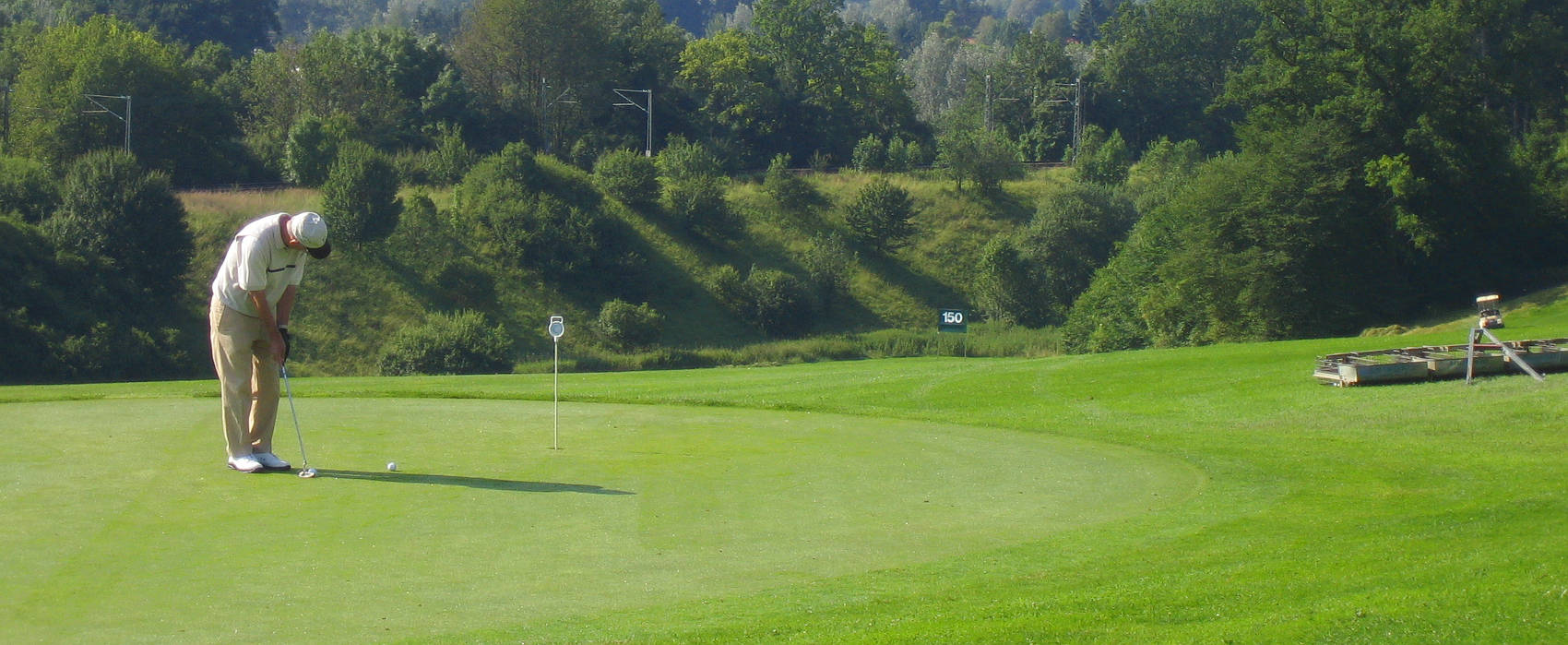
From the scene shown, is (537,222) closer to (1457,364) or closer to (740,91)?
(740,91)

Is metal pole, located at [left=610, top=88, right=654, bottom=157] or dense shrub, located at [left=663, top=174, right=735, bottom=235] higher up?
metal pole, located at [left=610, top=88, right=654, bottom=157]

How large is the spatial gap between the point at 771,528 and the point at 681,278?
64.7 metres

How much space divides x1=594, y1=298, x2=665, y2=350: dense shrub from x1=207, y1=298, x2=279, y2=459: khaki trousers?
52365mm

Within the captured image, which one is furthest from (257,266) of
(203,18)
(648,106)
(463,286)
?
(203,18)

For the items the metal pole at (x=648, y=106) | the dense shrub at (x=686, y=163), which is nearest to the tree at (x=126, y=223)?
the dense shrub at (x=686, y=163)

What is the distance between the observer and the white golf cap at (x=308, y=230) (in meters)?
14.0

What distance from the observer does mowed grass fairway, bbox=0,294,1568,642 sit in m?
8.57

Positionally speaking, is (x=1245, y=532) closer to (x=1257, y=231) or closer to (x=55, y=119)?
(x=1257, y=231)

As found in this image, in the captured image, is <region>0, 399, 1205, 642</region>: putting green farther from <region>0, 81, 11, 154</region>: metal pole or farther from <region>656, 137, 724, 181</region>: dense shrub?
<region>0, 81, 11, 154</region>: metal pole

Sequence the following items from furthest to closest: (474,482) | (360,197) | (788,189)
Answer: (788,189) → (360,197) → (474,482)

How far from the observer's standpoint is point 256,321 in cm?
1455

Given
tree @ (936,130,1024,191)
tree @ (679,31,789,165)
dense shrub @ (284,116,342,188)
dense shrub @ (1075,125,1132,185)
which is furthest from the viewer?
tree @ (679,31,789,165)

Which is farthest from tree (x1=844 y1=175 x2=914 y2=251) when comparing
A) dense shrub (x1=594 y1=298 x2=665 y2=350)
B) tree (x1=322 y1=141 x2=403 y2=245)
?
tree (x1=322 y1=141 x2=403 y2=245)

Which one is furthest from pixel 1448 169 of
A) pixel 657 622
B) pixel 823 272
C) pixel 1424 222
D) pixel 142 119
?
pixel 142 119
